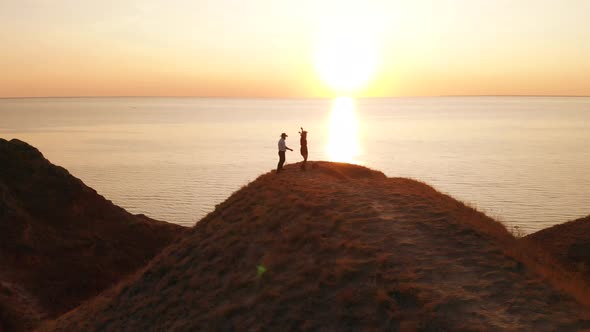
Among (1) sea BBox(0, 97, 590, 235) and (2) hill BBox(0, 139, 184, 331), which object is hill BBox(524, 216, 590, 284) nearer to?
(1) sea BBox(0, 97, 590, 235)

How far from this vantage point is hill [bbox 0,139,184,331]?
30.7 meters

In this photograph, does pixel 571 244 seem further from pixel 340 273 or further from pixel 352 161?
pixel 352 161

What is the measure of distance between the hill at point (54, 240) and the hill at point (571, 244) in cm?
2870

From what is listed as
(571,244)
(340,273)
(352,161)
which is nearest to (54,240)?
(340,273)

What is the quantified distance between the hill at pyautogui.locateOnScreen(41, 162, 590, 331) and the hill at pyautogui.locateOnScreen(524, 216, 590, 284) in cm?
706

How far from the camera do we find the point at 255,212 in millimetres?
23906

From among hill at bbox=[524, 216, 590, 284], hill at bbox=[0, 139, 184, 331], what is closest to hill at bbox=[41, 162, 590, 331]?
hill at bbox=[0, 139, 184, 331]

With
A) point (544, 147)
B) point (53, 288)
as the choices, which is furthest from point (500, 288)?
point (544, 147)

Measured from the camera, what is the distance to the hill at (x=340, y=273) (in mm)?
13805

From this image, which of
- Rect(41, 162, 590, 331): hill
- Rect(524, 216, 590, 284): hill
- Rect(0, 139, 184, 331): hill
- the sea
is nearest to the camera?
Rect(41, 162, 590, 331): hill

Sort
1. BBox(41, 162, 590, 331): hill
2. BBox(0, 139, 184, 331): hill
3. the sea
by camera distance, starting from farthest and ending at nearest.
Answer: the sea, BBox(0, 139, 184, 331): hill, BBox(41, 162, 590, 331): hill

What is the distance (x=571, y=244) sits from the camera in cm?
2677

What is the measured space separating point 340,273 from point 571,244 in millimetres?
Result: 17548

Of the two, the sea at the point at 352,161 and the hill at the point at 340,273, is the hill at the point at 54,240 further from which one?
the sea at the point at 352,161
